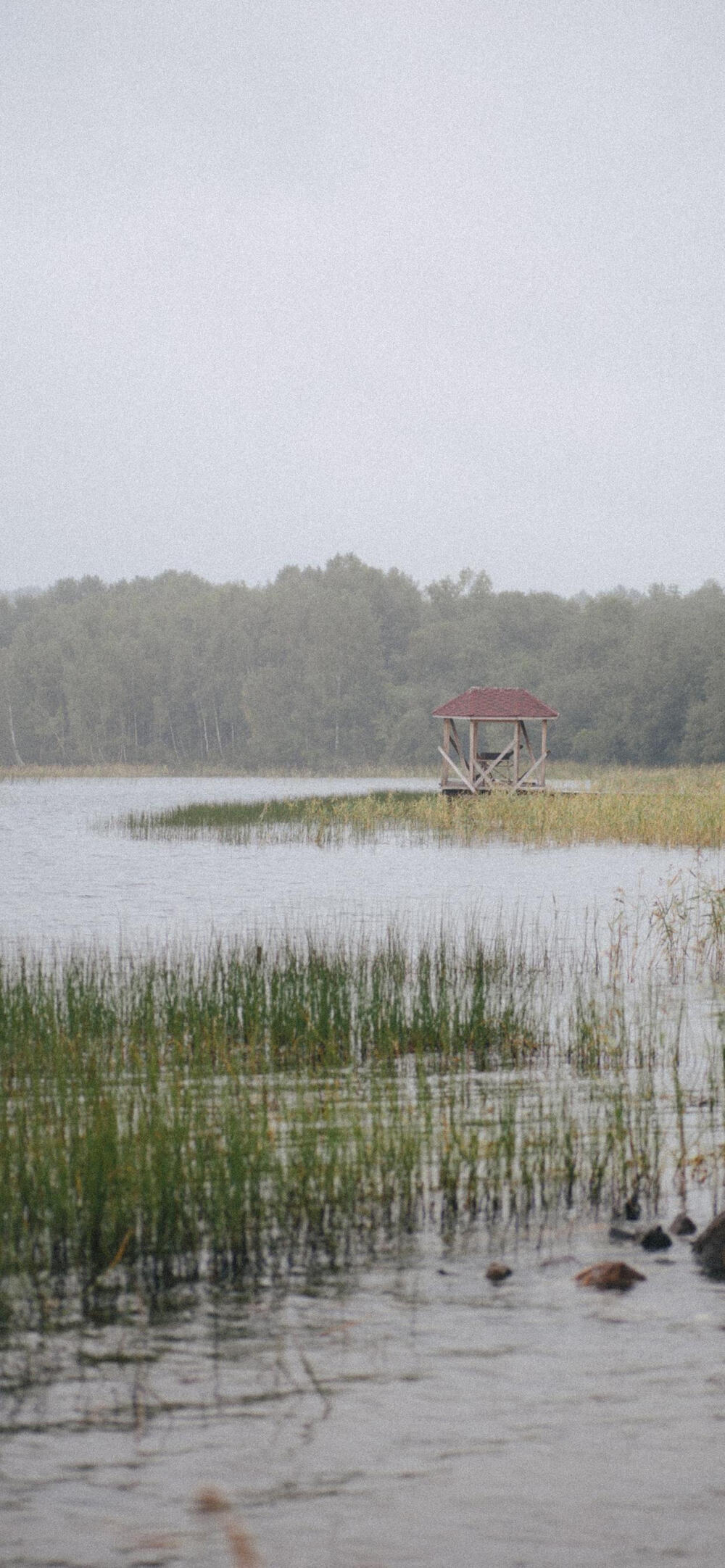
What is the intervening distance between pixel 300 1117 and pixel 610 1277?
7.04 ft

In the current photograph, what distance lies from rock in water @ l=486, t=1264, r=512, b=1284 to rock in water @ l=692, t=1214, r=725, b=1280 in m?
0.67

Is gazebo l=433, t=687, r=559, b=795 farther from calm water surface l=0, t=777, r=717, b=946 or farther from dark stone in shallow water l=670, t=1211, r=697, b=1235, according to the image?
dark stone in shallow water l=670, t=1211, r=697, b=1235

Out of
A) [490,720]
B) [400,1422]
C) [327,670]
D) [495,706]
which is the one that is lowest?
[400,1422]

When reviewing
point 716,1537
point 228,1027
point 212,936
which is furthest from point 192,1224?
point 212,936

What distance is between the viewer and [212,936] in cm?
1381

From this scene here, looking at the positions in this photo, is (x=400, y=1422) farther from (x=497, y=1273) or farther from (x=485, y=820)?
(x=485, y=820)

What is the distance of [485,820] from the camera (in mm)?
30156

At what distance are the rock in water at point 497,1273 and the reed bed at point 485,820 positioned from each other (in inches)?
769

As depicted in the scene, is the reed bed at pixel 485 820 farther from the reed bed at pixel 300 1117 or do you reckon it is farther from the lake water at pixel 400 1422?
the lake water at pixel 400 1422

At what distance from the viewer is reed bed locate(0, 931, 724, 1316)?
4.72 meters

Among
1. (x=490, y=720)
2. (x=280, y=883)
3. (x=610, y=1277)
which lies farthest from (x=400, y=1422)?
(x=490, y=720)

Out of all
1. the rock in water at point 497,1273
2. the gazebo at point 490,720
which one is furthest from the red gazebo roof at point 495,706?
the rock in water at point 497,1273

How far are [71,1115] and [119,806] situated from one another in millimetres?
41416

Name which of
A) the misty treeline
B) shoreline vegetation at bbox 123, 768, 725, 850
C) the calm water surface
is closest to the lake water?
the calm water surface
